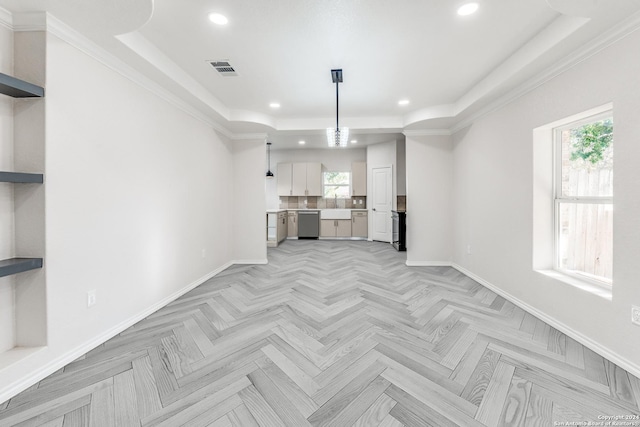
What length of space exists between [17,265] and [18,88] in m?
1.10

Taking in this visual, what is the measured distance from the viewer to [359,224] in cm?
790

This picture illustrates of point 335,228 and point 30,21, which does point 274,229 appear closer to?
point 335,228

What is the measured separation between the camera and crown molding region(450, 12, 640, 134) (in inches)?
71.5

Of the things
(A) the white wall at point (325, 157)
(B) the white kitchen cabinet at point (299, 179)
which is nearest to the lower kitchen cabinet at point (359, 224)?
(A) the white wall at point (325, 157)

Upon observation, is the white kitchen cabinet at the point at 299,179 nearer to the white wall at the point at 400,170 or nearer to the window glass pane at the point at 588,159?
the white wall at the point at 400,170

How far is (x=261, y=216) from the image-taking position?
4.86 meters

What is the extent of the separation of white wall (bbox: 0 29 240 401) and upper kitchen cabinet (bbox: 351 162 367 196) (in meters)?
5.12

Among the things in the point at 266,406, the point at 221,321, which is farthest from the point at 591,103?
the point at 221,321

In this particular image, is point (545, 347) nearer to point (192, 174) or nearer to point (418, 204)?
point (418, 204)

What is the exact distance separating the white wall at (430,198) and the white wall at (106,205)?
3607 mm

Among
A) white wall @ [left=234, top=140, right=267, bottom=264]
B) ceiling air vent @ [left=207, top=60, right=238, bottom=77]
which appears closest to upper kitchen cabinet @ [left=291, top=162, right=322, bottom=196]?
white wall @ [left=234, top=140, right=267, bottom=264]

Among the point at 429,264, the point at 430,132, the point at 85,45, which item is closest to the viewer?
the point at 85,45

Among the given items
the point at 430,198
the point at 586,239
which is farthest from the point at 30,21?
the point at 430,198

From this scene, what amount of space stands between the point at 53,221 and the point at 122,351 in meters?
1.11
